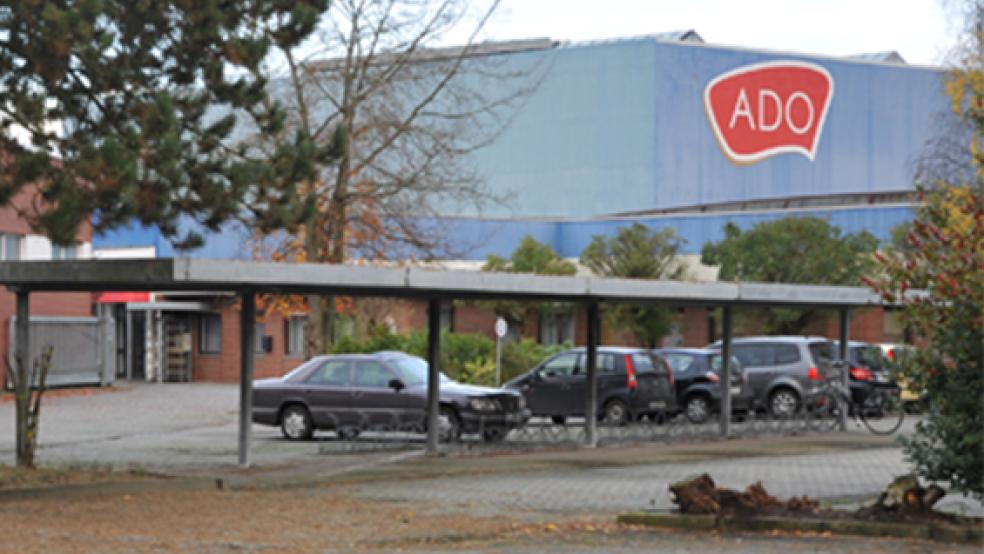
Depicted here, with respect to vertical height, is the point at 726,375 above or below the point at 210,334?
below

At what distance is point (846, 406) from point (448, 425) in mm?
8249

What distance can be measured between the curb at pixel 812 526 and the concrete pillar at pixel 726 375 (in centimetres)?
1375

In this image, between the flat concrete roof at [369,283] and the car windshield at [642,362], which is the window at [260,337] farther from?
the flat concrete roof at [369,283]

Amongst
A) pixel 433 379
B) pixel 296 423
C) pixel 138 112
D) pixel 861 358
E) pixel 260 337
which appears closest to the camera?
→ pixel 138 112

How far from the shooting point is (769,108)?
66.7 metres

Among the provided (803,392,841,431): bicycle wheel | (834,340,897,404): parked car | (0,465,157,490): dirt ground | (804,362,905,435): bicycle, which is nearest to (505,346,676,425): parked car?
(803,392,841,431): bicycle wheel

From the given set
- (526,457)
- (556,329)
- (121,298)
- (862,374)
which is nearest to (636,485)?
(526,457)

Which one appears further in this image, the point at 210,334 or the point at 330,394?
the point at 210,334

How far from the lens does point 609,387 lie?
3112cm

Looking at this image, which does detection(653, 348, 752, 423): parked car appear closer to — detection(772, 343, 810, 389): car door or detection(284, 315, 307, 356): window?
detection(772, 343, 810, 389): car door

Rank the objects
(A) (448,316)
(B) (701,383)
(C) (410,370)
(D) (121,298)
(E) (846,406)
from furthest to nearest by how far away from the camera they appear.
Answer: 1. (D) (121,298)
2. (A) (448,316)
3. (B) (701,383)
4. (E) (846,406)
5. (C) (410,370)

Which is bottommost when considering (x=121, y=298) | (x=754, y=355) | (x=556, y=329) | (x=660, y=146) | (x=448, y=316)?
(x=754, y=355)

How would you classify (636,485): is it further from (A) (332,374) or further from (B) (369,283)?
(A) (332,374)

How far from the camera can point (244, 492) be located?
1842 cm
